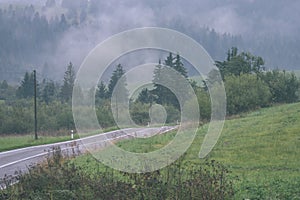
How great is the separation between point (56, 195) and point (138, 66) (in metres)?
5.79

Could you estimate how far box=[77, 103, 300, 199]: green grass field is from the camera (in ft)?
32.6

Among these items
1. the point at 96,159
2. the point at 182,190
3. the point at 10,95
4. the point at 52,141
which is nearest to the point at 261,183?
the point at 182,190

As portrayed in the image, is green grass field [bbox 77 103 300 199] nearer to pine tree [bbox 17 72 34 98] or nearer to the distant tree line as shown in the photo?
Answer: the distant tree line

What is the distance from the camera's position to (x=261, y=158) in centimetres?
1486

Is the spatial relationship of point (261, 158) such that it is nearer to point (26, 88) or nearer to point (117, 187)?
point (117, 187)

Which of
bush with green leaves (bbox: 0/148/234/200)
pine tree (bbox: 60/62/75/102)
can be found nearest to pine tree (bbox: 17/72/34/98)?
pine tree (bbox: 60/62/75/102)

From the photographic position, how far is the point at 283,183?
34.0ft

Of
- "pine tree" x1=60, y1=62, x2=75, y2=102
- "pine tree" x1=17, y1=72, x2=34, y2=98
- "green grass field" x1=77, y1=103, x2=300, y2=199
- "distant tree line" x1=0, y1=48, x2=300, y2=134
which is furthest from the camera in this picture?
"pine tree" x1=60, y1=62, x2=75, y2=102

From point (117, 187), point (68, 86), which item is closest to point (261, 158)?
point (117, 187)

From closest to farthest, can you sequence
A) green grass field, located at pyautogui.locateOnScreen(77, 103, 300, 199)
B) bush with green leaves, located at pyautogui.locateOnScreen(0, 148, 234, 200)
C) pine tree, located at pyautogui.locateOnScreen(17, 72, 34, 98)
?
bush with green leaves, located at pyautogui.locateOnScreen(0, 148, 234, 200) < green grass field, located at pyautogui.locateOnScreen(77, 103, 300, 199) < pine tree, located at pyautogui.locateOnScreen(17, 72, 34, 98)

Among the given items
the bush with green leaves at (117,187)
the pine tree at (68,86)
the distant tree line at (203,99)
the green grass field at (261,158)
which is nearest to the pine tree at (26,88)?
the pine tree at (68,86)

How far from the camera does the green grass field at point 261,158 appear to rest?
32.6 ft

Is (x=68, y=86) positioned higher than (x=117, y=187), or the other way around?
(x=68, y=86)

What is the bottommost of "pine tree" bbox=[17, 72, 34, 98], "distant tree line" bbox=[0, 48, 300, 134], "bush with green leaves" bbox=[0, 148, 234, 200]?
"bush with green leaves" bbox=[0, 148, 234, 200]
